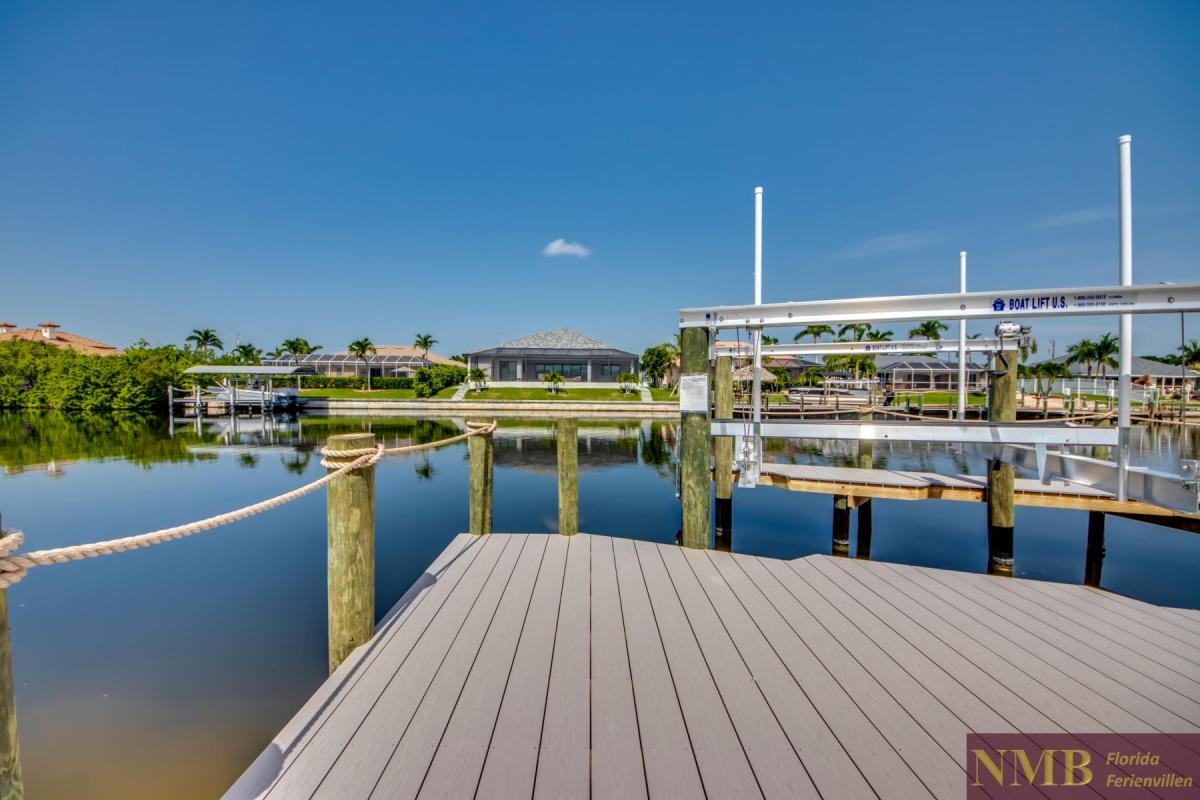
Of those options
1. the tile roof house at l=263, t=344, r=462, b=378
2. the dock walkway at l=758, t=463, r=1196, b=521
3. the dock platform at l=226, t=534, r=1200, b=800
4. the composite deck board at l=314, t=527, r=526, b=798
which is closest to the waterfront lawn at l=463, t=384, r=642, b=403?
the tile roof house at l=263, t=344, r=462, b=378

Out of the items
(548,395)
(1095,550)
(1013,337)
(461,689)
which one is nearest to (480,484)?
(461,689)

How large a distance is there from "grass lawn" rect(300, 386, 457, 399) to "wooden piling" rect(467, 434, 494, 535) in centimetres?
4135

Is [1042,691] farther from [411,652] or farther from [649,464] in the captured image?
[649,464]

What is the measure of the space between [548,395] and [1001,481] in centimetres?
4052

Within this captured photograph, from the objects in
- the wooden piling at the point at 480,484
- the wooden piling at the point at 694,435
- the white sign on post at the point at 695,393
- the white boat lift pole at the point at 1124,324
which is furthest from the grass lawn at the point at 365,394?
the white boat lift pole at the point at 1124,324

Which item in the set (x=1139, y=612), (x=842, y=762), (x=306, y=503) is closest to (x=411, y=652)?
(x=842, y=762)

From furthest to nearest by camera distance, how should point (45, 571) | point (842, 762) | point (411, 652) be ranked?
point (45, 571)
point (411, 652)
point (842, 762)

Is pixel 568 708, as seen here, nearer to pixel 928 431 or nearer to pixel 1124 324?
pixel 928 431

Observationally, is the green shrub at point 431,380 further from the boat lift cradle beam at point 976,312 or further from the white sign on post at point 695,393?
the boat lift cradle beam at point 976,312

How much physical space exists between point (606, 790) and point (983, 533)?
36.4 feet

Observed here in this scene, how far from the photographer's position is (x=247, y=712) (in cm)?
459

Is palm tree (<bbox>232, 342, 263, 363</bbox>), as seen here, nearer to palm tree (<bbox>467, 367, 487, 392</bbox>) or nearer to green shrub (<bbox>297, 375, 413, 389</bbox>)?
green shrub (<bbox>297, 375, 413, 389</bbox>)

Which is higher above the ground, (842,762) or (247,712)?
(842,762)

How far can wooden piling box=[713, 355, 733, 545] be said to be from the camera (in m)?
8.43
